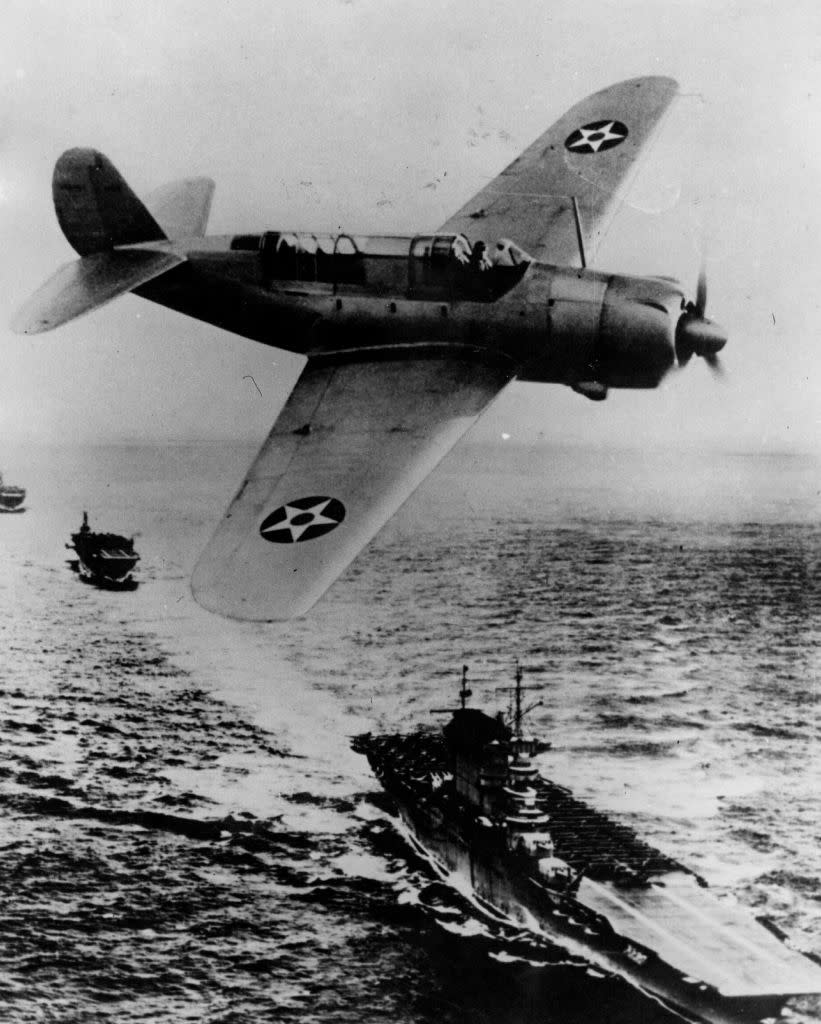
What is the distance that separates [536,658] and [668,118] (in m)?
5.72

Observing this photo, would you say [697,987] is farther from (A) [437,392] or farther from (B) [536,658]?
(A) [437,392]

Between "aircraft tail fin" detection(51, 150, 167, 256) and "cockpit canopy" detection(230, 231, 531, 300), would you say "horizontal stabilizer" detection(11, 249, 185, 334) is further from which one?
"cockpit canopy" detection(230, 231, 531, 300)

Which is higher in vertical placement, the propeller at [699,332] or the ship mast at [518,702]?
the propeller at [699,332]

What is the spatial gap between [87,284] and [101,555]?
320 centimetres

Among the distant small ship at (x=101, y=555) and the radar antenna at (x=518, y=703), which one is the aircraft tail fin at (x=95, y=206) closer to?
the distant small ship at (x=101, y=555)

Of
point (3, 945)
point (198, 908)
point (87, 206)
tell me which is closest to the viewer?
point (87, 206)

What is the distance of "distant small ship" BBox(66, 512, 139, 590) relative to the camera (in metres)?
10.2

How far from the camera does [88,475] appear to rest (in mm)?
9984

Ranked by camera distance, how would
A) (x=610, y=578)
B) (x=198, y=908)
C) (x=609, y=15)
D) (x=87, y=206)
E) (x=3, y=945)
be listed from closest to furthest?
(x=609, y=15), (x=87, y=206), (x=3, y=945), (x=198, y=908), (x=610, y=578)

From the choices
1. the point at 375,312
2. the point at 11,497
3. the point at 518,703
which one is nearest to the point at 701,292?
the point at 375,312

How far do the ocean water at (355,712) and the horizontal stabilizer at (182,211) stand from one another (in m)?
2.02

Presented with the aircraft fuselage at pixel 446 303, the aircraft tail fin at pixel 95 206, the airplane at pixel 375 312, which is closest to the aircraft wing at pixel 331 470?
the airplane at pixel 375 312

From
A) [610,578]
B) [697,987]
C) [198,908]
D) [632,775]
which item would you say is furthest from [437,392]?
[697,987]

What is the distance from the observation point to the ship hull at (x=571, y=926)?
10766 mm
